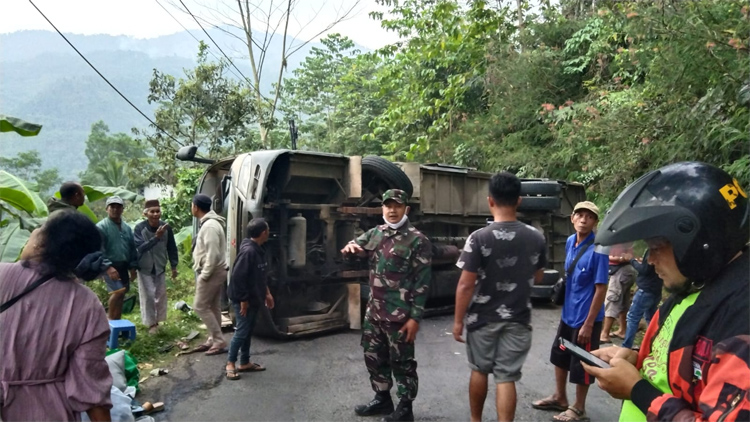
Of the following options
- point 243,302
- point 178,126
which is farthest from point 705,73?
point 178,126

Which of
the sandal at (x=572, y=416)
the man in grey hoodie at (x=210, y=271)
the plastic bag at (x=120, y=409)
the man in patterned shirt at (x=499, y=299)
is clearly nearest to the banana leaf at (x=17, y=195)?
the man in grey hoodie at (x=210, y=271)

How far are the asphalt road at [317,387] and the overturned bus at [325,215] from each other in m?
0.61

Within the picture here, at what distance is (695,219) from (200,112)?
15.8 metres

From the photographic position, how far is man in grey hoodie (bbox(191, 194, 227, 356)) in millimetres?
5828

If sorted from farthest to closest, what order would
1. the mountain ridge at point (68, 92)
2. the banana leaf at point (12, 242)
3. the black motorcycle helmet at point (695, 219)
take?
the mountain ridge at point (68, 92), the banana leaf at point (12, 242), the black motorcycle helmet at point (695, 219)

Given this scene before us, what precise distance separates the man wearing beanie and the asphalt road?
3.24ft

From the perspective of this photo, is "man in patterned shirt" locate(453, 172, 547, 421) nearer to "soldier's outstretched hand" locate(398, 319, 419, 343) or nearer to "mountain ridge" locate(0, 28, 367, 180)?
"soldier's outstretched hand" locate(398, 319, 419, 343)

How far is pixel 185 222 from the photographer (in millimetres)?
15000

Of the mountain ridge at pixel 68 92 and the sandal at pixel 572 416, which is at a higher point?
the mountain ridge at pixel 68 92

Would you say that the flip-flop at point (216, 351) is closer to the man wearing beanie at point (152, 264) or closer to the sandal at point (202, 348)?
the sandal at point (202, 348)

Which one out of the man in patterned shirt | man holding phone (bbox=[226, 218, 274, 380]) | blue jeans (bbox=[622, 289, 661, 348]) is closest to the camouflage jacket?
the man in patterned shirt

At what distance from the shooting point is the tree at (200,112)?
1566 centimetres

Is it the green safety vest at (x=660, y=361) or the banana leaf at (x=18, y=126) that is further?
the banana leaf at (x=18, y=126)

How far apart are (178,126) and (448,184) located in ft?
36.4
